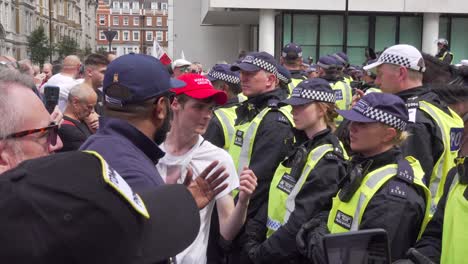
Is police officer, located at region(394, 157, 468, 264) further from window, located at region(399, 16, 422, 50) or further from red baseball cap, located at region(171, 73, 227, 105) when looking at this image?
window, located at region(399, 16, 422, 50)

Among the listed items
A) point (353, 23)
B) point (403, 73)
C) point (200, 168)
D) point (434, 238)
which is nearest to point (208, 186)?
point (200, 168)

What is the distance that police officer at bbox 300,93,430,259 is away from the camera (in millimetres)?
3375

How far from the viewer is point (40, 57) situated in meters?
62.7

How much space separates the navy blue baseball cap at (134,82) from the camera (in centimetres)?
263

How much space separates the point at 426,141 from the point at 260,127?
142 cm

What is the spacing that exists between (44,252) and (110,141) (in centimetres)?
117

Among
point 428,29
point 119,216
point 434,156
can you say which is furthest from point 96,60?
point 428,29

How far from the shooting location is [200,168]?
3842 millimetres

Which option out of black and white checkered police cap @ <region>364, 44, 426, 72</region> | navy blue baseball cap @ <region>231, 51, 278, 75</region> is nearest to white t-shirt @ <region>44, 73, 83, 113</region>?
navy blue baseball cap @ <region>231, 51, 278, 75</region>

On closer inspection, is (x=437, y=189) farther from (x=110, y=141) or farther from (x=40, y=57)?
(x=40, y=57)

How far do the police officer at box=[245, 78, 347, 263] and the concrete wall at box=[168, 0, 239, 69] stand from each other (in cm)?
3871

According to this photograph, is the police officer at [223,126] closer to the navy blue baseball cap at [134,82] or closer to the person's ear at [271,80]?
the person's ear at [271,80]

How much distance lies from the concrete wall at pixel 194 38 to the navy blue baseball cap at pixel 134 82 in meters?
40.5

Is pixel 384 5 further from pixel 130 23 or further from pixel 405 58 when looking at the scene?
pixel 130 23
